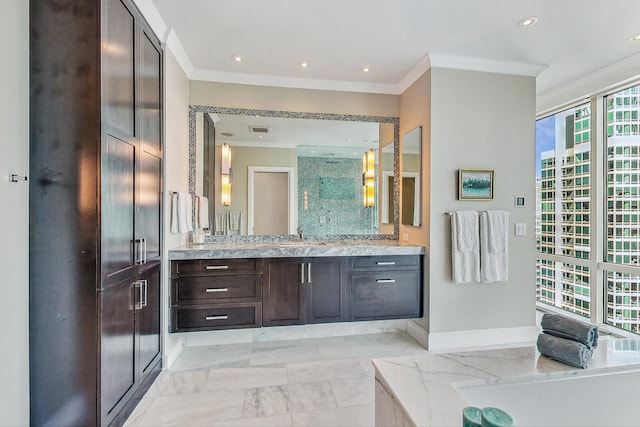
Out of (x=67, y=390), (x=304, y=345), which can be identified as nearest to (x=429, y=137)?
(x=304, y=345)

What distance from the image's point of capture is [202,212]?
10.9ft

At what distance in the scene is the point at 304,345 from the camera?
125 inches

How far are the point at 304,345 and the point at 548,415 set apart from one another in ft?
8.01

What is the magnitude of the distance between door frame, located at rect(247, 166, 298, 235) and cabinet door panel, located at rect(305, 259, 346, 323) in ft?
2.27

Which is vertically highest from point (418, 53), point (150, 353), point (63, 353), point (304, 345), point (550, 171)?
point (418, 53)

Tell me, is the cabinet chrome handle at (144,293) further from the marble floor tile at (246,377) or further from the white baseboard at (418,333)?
the white baseboard at (418,333)

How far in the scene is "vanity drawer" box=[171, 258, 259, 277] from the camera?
2818 mm

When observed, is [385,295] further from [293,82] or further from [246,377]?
[293,82]

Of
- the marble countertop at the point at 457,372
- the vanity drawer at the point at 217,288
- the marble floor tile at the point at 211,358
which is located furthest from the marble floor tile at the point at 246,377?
the marble countertop at the point at 457,372

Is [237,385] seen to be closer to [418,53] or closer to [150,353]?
[150,353]

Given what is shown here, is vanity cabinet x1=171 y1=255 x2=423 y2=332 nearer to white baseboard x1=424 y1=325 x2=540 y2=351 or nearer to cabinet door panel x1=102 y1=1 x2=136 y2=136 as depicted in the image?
white baseboard x1=424 y1=325 x2=540 y2=351

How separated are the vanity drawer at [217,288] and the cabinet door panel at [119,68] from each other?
1376 mm

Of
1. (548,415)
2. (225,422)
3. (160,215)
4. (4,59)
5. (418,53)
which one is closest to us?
(548,415)

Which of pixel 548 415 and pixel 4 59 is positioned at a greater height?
pixel 4 59
